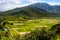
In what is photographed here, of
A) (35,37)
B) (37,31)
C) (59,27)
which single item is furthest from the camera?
(59,27)

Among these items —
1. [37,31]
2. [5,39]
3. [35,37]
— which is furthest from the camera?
[37,31]

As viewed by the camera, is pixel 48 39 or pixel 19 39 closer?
pixel 19 39

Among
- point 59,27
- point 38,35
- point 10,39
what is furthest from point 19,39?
point 59,27

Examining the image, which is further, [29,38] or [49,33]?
[49,33]

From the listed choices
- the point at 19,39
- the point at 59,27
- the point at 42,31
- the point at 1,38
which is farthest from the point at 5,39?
the point at 59,27

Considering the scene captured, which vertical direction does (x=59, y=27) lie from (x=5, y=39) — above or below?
below

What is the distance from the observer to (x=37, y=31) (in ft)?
137

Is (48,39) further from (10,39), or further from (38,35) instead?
(10,39)

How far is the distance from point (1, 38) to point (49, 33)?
441 inches

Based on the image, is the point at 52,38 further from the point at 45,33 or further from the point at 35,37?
the point at 35,37

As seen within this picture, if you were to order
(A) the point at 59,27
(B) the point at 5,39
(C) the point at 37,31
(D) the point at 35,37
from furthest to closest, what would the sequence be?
(A) the point at 59,27
(C) the point at 37,31
(D) the point at 35,37
(B) the point at 5,39

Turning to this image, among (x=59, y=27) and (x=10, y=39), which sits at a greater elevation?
(x=10, y=39)

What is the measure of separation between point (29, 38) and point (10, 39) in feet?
13.2

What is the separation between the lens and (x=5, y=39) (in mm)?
36156
